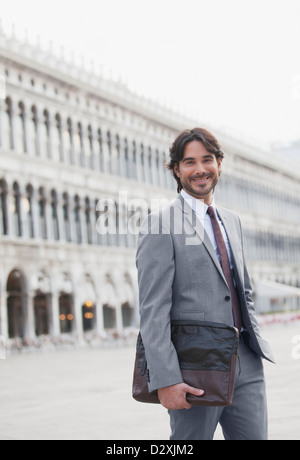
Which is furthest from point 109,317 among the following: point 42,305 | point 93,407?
point 93,407

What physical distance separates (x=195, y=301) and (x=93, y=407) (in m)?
6.96

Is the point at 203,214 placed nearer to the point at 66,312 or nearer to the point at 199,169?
the point at 199,169

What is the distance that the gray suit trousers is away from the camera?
3318 millimetres

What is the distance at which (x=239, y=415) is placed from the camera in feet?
11.1

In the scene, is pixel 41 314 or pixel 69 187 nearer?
pixel 41 314

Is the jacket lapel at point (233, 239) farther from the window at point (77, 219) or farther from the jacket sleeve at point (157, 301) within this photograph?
the window at point (77, 219)

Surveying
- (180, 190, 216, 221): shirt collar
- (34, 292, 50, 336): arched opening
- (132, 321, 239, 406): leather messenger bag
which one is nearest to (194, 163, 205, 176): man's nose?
(180, 190, 216, 221): shirt collar

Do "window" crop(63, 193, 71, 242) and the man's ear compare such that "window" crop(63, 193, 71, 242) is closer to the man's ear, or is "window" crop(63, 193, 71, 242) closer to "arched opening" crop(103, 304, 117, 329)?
"arched opening" crop(103, 304, 117, 329)

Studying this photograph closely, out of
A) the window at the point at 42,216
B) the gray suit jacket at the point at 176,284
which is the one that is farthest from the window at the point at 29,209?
the gray suit jacket at the point at 176,284

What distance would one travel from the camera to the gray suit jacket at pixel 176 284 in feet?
10.7

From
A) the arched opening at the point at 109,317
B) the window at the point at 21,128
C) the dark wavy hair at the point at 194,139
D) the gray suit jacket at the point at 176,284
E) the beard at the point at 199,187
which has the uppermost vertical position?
the window at the point at 21,128

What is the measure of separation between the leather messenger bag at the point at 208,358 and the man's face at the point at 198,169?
2.20 feet

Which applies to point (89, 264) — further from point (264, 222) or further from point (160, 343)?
point (160, 343)
